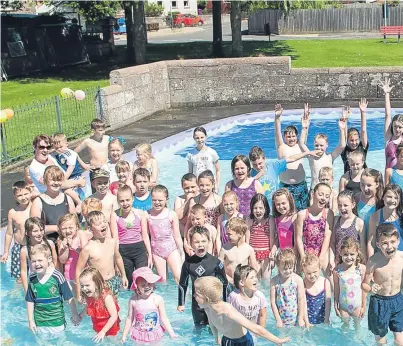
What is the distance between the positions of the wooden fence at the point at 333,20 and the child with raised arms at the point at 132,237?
39399mm

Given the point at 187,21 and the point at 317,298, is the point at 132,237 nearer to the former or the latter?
the point at 317,298

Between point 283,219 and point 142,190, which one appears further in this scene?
point 142,190

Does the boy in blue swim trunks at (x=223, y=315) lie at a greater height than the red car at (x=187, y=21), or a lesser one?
lesser

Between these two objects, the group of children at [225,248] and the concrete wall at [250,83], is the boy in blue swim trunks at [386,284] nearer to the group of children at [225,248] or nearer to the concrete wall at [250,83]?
the group of children at [225,248]

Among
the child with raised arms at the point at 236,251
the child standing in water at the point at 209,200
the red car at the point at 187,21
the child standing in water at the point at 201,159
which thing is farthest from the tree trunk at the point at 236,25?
the red car at the point at 187,21

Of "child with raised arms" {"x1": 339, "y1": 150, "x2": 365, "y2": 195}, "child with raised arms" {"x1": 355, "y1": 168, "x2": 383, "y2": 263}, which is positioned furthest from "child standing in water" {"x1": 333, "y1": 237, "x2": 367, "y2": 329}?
"child with raised arms" {"x1": 339, "y1": 150, "x2": 365, "y2": 195}

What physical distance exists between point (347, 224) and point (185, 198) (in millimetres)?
2249

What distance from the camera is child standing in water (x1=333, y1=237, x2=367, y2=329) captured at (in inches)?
232

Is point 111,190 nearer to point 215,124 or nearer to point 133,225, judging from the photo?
point 133,225

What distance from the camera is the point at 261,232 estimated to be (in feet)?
23.1

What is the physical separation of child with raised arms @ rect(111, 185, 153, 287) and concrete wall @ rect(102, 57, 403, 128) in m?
11.9

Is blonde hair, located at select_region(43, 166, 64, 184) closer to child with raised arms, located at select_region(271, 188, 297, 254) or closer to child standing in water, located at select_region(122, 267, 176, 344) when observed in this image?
child standing in water, located at select_region(122, 267, 176, 344)

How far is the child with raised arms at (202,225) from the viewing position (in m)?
6.64

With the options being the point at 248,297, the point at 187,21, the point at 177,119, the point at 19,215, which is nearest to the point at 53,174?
the point at 19,215
